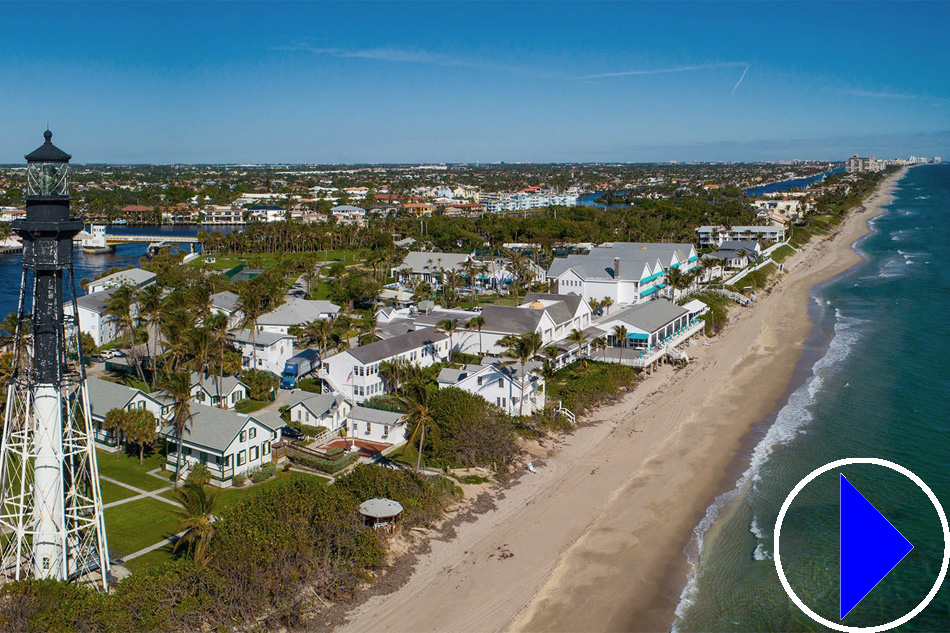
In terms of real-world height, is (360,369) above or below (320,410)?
above

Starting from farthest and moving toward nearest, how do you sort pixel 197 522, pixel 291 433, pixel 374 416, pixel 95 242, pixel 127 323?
1. pixel 95 242
2. pixel 127 323
3. pixel 374 416
4. pixel 291 433
5. pixel 197 522

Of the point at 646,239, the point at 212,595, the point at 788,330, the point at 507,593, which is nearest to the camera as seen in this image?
the point at 212,595

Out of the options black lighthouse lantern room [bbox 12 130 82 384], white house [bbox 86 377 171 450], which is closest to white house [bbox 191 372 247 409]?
white house [bbox 86 377 171 450]

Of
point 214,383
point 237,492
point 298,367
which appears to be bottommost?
point 237,492

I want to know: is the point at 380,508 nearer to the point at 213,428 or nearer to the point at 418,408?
the point at 418,408

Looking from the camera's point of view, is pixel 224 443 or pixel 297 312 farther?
pixel 297 312

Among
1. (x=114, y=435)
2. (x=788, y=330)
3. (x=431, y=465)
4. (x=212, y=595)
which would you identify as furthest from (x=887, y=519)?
(x=788, y=330)

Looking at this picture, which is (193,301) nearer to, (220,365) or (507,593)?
(220,365)

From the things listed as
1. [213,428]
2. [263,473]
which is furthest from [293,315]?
[263,473]
